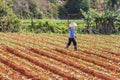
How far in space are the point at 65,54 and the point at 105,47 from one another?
3.93 meters

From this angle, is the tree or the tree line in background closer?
the tree line in background

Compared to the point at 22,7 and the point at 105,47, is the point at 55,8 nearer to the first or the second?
the point at 22,7

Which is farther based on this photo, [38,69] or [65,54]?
[65,54]

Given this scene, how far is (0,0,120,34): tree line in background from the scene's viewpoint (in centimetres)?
3344

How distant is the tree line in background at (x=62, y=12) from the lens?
33.4 m

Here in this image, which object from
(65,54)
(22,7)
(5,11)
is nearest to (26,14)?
(22,7)

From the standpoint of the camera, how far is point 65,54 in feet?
64.3

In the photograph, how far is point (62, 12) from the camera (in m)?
56.3

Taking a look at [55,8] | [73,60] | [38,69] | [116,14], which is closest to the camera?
[38,69]

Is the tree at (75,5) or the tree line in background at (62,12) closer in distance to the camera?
the tree line in background at (62,12)

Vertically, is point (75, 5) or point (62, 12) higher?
point (75, 5)

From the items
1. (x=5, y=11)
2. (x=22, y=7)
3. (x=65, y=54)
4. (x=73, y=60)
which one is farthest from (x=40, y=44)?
(x=22, y=7)

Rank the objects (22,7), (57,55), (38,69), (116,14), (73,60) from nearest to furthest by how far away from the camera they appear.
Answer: (38,69)
(73,60)
(57,55)
(116,14)
(22,7)

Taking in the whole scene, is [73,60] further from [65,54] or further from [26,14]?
[26,14]
